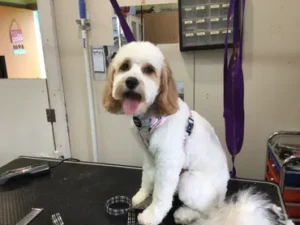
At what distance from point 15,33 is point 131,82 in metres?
1.48

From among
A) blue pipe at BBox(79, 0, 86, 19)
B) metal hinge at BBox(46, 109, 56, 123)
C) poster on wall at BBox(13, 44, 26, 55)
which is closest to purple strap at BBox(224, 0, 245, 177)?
blue pipe at BBox(79, 0, 86, 19)

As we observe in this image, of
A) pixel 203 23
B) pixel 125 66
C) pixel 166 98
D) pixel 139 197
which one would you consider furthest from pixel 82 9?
pixel 139 197

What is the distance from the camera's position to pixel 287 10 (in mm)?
1227

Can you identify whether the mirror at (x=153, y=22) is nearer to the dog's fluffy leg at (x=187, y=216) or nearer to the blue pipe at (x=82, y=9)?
the blue pipe at (x=82, y=9)

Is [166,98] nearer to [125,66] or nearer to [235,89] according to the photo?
[125,66]

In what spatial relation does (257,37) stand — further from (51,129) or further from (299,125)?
(51,129)

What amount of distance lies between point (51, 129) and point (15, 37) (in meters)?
0.71

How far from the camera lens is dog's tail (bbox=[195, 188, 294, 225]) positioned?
2.33ft

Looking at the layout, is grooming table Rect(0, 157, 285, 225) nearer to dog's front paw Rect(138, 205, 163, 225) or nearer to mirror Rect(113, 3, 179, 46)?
dog's front paw Rect(138, 205, 163, 225)

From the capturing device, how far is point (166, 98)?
30.5 inches

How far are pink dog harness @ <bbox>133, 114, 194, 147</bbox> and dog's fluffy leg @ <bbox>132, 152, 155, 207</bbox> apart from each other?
0.40 ft

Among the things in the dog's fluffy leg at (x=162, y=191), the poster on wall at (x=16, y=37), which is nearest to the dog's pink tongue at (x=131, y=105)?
the dog's fluffy leg at (x=162, y=191)

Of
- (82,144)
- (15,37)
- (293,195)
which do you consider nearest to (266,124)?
(293,195)

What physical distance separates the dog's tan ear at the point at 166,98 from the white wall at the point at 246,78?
24.8 inches
